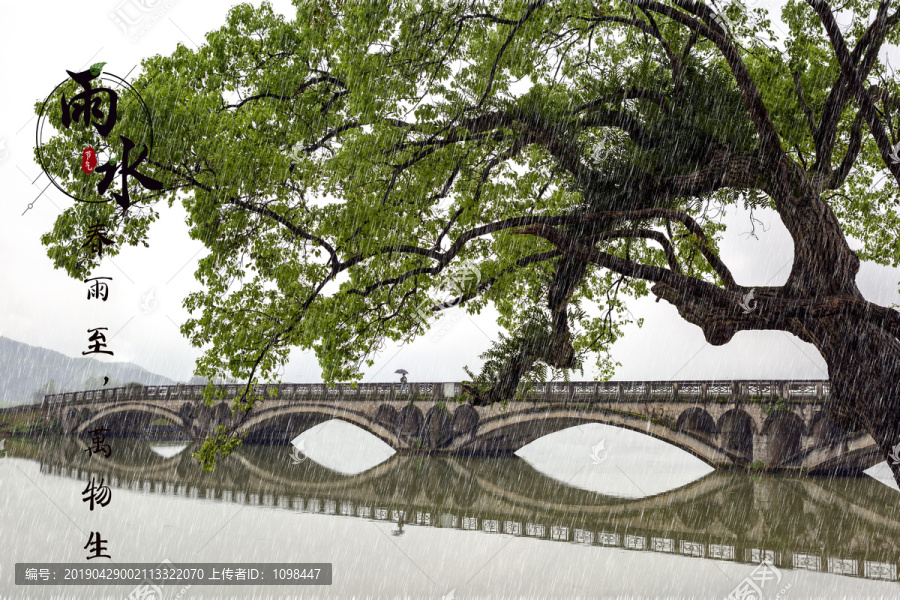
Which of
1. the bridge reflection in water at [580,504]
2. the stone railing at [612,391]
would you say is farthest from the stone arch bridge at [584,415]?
the bridge reflection in water at [580,504]

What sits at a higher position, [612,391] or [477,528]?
[612,391]

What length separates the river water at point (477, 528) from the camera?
1214cm

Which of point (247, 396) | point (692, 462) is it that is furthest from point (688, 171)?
point (692, 462)

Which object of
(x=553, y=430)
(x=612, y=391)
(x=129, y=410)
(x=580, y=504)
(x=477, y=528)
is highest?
(x=612, y=391)

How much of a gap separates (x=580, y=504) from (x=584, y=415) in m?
9.57

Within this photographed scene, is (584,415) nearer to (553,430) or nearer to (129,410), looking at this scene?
(553,430)

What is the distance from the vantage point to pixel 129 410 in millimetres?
47531

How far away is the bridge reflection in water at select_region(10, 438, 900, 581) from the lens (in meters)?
16.1

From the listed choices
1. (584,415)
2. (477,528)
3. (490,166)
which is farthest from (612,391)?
(490,166)

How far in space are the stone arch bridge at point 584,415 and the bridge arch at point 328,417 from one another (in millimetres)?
63

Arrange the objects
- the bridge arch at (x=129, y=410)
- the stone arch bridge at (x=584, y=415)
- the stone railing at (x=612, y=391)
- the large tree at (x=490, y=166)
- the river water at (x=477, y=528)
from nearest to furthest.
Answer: the large tree at (x=490, y=166) → the river water at (x=477, y=528) → the stone arch bridge at (x=584, y=415) → the stone railing at (x=612, y=391) → the bridge arch at (x=129, y=410)

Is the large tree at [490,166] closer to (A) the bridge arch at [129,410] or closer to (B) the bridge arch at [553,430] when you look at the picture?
(B) the bridge arch at [553,430]

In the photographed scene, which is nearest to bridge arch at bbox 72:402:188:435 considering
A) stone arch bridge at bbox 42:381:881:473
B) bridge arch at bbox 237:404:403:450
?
stone arch bridge at bbox 42:381:881:473

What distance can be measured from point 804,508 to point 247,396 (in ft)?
67.7
